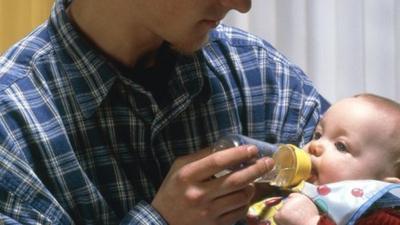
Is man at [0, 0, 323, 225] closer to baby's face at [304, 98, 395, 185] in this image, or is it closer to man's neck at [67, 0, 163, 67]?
man's neck at [67, 0, 163, 67]

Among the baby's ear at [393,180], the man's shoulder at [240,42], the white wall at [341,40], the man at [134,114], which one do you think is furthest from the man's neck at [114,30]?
the white wall at [341,40]

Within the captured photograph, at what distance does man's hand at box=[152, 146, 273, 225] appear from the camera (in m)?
1.05

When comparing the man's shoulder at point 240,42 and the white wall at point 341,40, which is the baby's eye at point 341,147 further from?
the white wall at point 341,40

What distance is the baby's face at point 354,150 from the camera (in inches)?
47.9

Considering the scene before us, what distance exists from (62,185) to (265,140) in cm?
43

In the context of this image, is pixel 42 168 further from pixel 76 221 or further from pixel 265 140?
pixel 265 140

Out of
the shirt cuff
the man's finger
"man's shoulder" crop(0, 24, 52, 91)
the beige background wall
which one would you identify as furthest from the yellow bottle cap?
the beige background wall

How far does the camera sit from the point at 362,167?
1227mm

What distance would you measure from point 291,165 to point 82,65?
43cm

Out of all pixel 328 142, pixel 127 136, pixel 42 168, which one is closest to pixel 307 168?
pixel 328 142

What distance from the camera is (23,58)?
1258mm

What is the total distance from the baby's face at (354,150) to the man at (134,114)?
0.51 ft

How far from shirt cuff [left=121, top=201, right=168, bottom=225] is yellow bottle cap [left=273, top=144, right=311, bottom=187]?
220mm

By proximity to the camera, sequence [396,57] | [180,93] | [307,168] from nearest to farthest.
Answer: [307,168]
[180,93]
[396,57]
